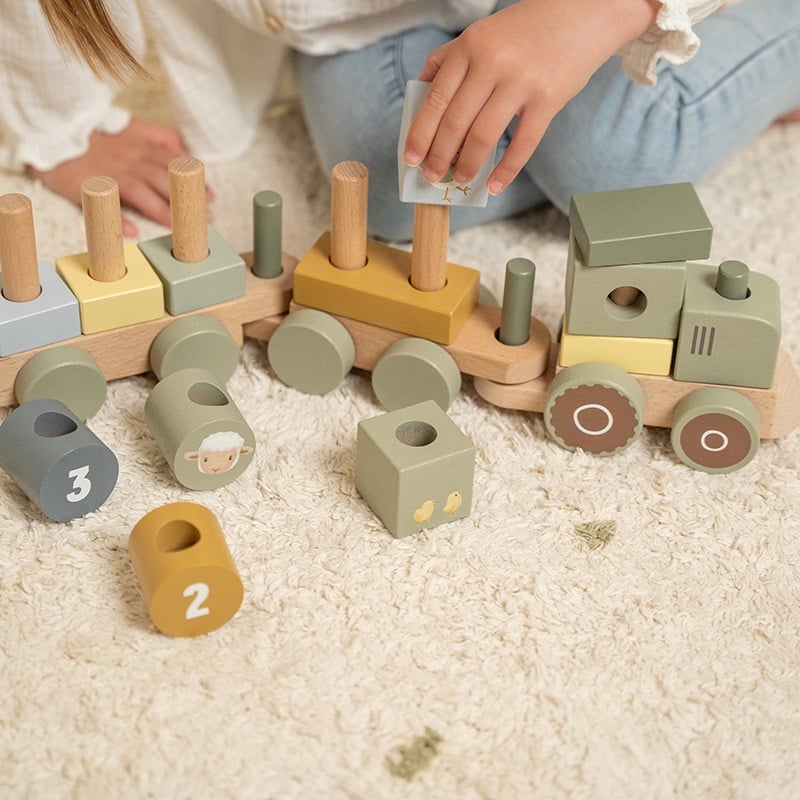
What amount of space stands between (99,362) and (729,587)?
550 millimetres

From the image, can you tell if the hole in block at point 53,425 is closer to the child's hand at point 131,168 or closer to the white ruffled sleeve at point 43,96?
the child's hand at point 131,168

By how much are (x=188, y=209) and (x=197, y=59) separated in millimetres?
394

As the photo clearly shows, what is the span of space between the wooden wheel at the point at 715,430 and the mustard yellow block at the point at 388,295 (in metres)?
0.21

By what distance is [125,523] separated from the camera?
2.87ft

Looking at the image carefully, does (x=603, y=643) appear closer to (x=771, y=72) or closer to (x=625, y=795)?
(x=625, y=795)

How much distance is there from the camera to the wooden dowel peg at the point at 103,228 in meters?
0.93

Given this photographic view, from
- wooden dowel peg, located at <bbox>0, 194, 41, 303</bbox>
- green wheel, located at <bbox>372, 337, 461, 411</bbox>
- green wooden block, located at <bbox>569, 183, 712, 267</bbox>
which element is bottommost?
green wheel, located at <bbox>372, 337, 461, 411</bbox>

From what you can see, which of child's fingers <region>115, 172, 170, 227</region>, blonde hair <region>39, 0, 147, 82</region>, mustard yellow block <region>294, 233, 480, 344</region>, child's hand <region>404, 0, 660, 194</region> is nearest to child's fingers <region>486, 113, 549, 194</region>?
child's hand <region>404, 0, 660, 194</region>

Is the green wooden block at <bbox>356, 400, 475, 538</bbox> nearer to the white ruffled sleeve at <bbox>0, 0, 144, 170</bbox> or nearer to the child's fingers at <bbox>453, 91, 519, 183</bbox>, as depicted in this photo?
the child's fingers at <bbox>453, 91, 519, 183</bbox>

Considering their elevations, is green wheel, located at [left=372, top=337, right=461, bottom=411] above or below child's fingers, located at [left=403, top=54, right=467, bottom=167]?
below

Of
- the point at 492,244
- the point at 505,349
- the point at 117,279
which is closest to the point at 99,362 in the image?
the point at 117,279

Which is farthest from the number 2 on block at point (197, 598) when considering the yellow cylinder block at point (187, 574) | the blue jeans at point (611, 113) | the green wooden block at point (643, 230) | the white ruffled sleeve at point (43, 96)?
the white ruffled sleeve at point (43, 96)

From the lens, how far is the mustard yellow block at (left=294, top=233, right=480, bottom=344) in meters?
0.98

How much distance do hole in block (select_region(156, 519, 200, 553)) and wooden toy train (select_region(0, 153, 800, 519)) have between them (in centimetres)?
8
